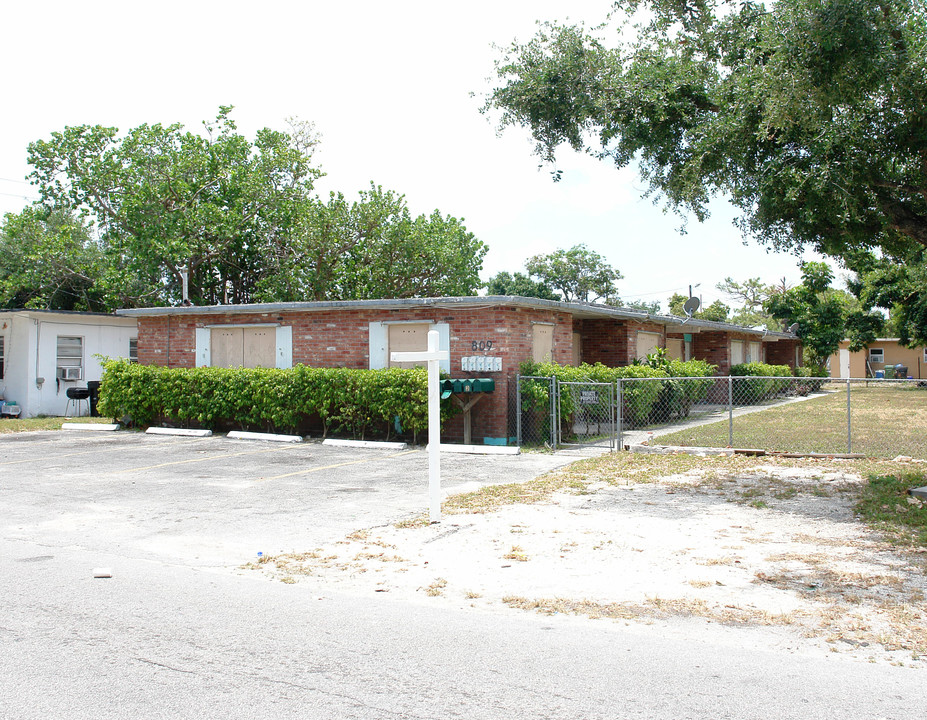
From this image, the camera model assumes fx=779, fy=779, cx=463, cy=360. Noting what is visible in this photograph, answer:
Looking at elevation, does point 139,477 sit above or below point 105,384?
below

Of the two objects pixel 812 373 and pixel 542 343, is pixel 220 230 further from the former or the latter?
pixel 812 373

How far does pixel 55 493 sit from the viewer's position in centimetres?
1012

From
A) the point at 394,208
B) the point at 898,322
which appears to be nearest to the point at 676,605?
the point at 394,208

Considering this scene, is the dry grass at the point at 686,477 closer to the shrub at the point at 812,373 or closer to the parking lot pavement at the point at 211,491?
the parking lot pavement at the point at 211,491

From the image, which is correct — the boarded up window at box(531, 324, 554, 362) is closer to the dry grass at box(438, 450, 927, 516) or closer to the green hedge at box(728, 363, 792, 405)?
the dry grass at box(438, 450, 927, 516)

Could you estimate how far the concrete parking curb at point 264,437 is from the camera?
16594 millimetres

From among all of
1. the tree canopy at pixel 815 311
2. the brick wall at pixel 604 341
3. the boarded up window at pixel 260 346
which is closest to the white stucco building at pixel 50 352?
the boarded up window at pixel 260 346

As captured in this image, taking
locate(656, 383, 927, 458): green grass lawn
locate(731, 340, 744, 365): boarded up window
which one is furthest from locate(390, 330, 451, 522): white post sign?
locate(731, 340, 744, 365): boarded up window

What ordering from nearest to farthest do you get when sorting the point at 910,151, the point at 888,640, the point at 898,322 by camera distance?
the point at 888,640 < the point at 910,151 < the point at 898,322

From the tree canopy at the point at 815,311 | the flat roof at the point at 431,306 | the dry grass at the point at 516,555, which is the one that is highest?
the tree canopy at the point at 815,311

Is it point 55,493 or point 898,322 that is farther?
point 898,322

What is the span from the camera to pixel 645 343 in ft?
74.1

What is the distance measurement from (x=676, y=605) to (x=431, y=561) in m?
2.16

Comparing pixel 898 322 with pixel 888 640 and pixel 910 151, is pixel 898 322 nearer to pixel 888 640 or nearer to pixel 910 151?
pixel 910 151
